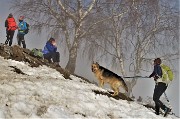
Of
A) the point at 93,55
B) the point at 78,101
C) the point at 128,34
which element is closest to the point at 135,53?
the point at 128,34

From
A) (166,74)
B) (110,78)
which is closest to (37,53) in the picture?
(110,78)

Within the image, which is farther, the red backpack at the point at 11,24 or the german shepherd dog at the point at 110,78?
the red backpack at the point at 11,24

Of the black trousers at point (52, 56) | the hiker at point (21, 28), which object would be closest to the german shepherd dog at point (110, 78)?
the black trousers at point (52, 56)

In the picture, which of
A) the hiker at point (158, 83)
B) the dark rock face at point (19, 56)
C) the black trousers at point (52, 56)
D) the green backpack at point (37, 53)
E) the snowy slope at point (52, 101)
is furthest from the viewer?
the black trousers at point (52, 56)

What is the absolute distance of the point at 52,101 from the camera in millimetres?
9000

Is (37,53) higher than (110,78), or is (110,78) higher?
(37,53)

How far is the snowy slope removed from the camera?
813 centimetres

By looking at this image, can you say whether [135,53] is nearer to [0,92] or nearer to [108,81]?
[108,81]

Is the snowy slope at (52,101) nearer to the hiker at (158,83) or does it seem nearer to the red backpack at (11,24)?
the hiker at (158,83)

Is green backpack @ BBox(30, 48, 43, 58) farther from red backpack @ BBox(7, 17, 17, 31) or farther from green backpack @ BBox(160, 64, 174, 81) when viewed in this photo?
green backpack @ BBox(160, 64, 174, 81)

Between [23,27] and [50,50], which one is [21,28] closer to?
[23,27]

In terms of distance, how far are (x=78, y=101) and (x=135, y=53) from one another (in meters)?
13.8

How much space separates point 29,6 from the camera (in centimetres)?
2091

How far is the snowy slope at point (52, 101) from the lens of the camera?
813cm
